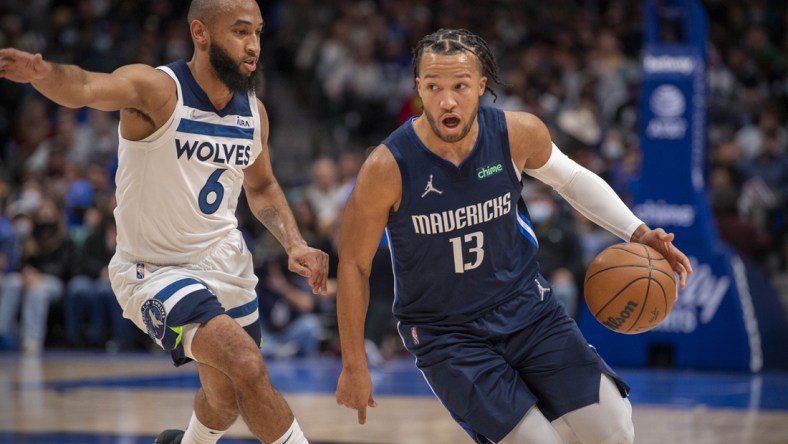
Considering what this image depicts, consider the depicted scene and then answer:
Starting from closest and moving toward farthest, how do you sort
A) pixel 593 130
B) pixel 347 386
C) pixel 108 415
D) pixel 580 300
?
1. pixel 347 386
2. pixel 108 415
3. pixel 580 300
4. pixel 593 130

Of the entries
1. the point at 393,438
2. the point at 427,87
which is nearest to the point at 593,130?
the point at 393,438

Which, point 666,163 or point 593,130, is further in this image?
point 593,130

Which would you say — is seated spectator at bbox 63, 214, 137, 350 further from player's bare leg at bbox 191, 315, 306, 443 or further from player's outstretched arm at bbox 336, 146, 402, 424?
player's outstretched arm at bbox 336, 146, 402, 424

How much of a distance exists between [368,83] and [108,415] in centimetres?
879

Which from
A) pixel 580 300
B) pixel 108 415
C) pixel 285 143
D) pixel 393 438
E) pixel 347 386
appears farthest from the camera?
pixel 285 143

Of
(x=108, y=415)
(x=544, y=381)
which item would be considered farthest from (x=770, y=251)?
(x=544, y=381)

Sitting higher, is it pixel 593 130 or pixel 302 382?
pixel 593 130

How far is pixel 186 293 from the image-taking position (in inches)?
191

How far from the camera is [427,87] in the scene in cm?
445

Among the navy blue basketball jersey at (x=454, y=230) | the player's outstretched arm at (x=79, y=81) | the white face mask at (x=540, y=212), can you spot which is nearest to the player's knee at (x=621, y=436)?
the navy blue basketball jersey at (x=454, y=230)

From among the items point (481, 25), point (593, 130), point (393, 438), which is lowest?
point (393, 438)

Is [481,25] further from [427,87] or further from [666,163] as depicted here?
[427,87]

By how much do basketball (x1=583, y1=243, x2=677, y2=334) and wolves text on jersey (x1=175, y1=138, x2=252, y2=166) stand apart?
1674mm

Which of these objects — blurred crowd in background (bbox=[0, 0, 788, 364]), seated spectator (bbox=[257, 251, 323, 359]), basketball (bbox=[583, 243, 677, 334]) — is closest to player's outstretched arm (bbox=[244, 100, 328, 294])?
basketball (bbox=[583, 243, 677, 334])
